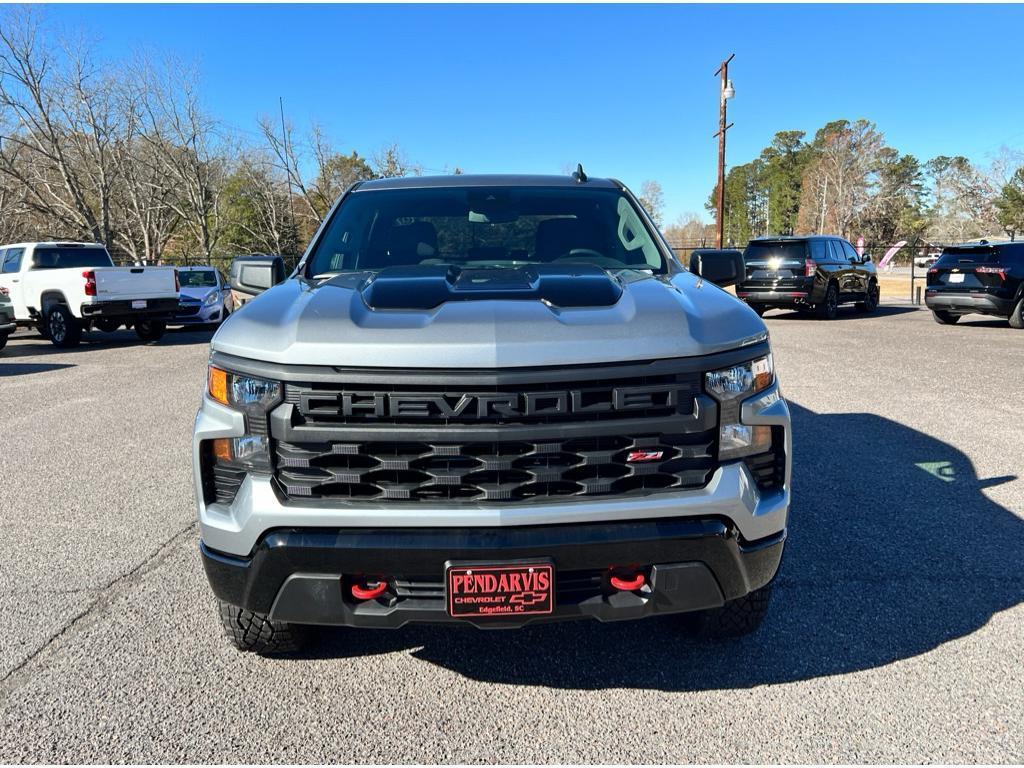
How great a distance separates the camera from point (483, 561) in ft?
7.09

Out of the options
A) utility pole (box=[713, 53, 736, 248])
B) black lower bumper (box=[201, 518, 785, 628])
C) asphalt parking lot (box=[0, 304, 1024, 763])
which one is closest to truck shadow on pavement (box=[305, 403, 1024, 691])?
asphalt parking lot (box=[0, 304, 1024, 763])

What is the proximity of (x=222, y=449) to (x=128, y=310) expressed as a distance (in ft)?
41.6

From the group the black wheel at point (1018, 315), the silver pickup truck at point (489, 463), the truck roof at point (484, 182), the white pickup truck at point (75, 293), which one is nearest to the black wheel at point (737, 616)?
the silver pickup truck at point (489, 463)

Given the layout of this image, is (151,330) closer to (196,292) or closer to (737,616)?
(196,292)

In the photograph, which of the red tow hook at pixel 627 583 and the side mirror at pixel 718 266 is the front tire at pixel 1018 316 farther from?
the red tow hook at pixel 627 583

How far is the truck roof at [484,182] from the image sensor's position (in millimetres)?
3934

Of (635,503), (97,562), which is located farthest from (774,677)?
(97,562)

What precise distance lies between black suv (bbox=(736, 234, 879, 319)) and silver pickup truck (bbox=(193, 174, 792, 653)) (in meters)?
15.0

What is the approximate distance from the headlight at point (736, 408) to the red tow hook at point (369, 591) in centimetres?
114

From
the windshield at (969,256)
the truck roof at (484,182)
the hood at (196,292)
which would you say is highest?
the truck roof at (484,182)

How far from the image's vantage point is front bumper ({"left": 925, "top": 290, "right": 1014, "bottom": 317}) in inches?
561

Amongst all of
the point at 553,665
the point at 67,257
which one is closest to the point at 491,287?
the point at 553,665

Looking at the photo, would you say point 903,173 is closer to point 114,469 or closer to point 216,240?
point 216,240

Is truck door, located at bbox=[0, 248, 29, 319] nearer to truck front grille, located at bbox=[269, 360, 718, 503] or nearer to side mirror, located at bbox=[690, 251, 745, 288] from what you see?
side mirror, located at bbox=[690, 251, 745, 288]
